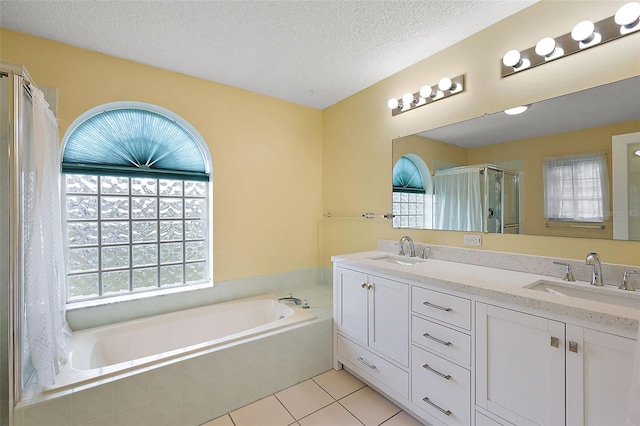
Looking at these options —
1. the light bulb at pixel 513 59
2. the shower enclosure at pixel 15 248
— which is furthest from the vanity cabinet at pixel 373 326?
the shower enclosure at pixel 15 248

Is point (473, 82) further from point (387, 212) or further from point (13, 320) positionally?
point (13, 320)

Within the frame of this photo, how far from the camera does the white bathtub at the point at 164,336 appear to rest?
1.59 meters

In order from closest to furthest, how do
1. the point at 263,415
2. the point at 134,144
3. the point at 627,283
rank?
1. the point at 627,283
2. the point at 263,415
3. the point at 134,144

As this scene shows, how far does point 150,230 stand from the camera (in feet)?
8.01

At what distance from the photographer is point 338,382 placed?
2.11 m

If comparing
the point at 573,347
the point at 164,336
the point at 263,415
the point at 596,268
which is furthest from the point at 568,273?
the point at 164,336

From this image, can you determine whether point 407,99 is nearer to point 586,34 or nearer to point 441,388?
point 586,34

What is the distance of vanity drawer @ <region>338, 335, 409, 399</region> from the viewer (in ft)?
5.69

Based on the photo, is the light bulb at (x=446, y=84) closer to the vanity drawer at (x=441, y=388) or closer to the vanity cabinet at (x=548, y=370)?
the vanity cabinet at (x=548, y=370)

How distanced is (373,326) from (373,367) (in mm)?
286

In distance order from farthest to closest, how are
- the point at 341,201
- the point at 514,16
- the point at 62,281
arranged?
1. the point at 341,201
2. the point at 62,281
3. the point at 514,16

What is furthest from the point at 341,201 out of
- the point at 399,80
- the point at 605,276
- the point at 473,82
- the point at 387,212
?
Result: the point at 605,276

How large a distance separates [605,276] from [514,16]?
1.59m

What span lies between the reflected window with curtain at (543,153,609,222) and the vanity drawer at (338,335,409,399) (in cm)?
132
